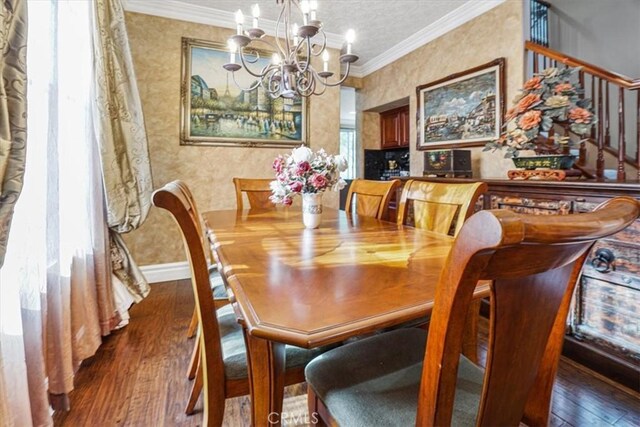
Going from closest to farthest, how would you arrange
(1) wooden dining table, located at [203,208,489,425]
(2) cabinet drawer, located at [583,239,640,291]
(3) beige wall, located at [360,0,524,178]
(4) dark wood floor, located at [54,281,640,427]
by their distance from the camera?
(1) wooden dining table, located at [203,208,489,425], (4) dark wood floor, located at [54,281,640,427], (2) cabinet drawer, located at [583,239,640,291], (3) beige wall, located at [360,0,524,178]

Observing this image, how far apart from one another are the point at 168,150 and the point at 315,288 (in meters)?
2.96

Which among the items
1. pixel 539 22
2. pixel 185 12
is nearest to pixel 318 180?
pixel 185 12

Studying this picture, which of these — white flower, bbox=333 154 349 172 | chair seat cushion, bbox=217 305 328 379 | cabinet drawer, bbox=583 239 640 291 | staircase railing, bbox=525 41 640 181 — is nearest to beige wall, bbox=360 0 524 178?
staircase railing, bbox=525 41 640 181

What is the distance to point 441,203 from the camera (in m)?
1.64

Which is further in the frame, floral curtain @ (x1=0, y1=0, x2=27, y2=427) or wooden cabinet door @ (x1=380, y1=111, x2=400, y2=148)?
wooden cabinet door @ (x1=380, y1=111, x2=400, y2=148)

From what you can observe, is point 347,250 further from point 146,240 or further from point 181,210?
point 146,240

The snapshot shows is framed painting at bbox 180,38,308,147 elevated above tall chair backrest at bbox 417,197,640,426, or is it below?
above

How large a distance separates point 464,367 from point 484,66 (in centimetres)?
306

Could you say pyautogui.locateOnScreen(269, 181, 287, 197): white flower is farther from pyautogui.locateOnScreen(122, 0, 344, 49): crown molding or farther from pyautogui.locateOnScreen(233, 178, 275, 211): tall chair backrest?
pyautogui.locateOnScreen(122, 0, 344, 49): crown molding

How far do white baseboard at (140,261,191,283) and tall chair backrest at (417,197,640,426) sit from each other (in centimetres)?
303

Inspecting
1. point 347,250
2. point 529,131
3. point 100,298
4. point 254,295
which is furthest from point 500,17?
point 100,298

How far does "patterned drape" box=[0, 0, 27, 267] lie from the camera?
2.91ft

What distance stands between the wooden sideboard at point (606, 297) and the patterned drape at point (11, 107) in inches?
86.6

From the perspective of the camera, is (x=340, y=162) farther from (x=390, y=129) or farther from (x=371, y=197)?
(x=390, y=129)
